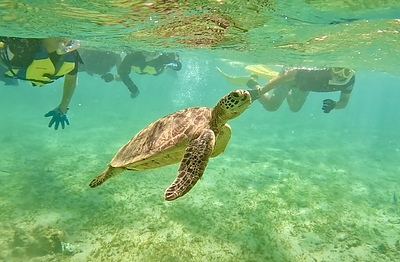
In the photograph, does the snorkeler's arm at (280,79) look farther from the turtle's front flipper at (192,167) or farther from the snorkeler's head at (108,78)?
the turtle's front flipper at (192,167)

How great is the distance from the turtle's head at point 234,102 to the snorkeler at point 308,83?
9.51m

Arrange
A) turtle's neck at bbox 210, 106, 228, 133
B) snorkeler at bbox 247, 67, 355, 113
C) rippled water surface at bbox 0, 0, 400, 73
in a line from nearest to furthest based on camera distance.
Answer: turtle's neck at bbox 210, 106, 228, 133, rippled water surface at bbox 0, 0, 400, 73, snorkeler at bbox 247, 67, 355, 113

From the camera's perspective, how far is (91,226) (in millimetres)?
6945

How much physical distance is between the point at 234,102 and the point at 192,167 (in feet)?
3.42

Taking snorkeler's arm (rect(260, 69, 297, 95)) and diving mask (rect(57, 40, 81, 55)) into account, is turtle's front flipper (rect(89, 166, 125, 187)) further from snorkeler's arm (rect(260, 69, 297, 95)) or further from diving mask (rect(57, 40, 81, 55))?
snorkeler's arm (rect(260, 69, 297, 95))

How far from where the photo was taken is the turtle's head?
3.97 metres

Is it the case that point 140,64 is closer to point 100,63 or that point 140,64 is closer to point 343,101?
point 100,63

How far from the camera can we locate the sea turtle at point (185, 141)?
3.71 meters

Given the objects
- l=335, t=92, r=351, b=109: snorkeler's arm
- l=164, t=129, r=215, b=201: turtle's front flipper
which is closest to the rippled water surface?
l=335, t=92, r=351, b=109: snorkeler's arm

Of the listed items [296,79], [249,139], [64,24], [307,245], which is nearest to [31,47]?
[64,24]

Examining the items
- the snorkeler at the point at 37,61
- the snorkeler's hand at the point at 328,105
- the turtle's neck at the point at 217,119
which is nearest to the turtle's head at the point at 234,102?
the turtle's neck at the point at 217,119

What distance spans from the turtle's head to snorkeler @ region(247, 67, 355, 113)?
31.2ft

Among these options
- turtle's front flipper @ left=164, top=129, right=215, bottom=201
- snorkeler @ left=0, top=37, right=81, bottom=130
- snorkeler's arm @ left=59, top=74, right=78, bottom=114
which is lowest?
snorkeler's arm @ left=59, top=74, right=78, bottom=114

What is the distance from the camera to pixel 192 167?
3.70 metres
